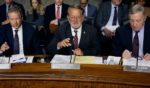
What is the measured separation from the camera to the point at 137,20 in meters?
3.61

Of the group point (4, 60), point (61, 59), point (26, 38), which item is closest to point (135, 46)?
point (61, 59)

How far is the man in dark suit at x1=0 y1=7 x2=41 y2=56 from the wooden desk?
927 mm

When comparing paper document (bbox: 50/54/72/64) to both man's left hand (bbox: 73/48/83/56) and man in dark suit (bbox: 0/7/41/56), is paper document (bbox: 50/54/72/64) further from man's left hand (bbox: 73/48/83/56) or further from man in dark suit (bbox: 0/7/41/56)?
man in dark suit (bbox: 0/7/41/56)

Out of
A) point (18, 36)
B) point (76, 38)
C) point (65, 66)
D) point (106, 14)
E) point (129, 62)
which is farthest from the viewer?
point (106, 14)

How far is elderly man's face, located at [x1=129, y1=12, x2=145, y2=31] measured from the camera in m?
3.59

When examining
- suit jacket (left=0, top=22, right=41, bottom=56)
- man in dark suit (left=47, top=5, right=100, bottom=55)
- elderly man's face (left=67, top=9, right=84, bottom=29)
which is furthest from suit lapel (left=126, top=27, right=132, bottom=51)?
suit jacket (left=0, top=22, right=41, bottom=56)

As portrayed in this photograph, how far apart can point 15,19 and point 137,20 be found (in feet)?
4.36

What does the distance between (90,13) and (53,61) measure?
2701mm

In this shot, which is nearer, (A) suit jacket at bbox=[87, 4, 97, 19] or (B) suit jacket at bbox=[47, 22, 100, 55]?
(B) suit jacket at bbox=[47, 22, 100, 55]

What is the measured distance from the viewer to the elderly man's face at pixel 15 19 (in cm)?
381

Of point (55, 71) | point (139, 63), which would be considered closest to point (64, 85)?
point (55, 71)

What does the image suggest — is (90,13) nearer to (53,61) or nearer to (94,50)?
(94,50)

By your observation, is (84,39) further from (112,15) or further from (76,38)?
(112,15)

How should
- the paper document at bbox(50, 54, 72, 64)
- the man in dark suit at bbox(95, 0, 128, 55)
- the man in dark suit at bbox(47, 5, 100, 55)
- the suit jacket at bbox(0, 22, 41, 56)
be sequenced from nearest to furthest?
1. the paper document at bbox(50, 54, 72, 64)
2. the man in dark suit at bbox(47, 5, 100, 55)
3. the suit jacket at bbox(0, 22, 41, 56)
4. the man in dark suit at bbox(95, 0, 128, 55)
